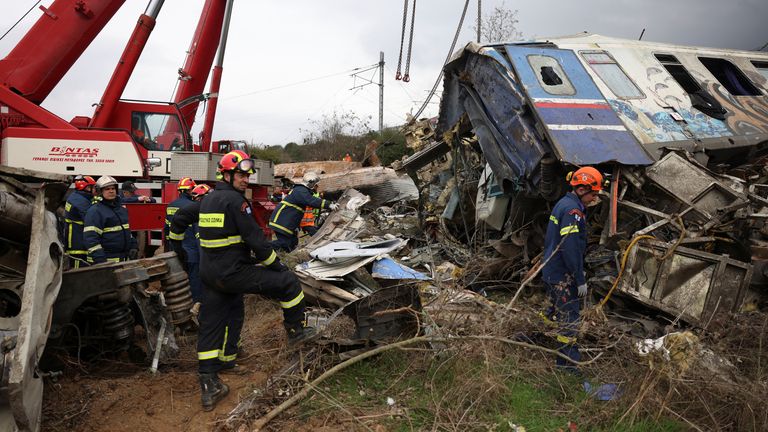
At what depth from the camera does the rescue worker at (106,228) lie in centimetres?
553

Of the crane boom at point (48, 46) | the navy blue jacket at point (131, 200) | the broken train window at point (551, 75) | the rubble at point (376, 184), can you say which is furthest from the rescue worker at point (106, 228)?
the rubble at point (376, 184)

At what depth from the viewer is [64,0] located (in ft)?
25.6

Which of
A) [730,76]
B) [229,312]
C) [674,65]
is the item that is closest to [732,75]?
[730,76]

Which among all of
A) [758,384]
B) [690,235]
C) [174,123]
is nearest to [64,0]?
[174,123]

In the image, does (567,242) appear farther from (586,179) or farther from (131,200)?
(131,200)

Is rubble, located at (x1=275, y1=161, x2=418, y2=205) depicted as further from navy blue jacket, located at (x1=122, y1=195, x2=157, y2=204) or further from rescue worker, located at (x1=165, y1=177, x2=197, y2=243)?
rescue worker, located at (x1=165, y1=177, x2=197, y2=243)

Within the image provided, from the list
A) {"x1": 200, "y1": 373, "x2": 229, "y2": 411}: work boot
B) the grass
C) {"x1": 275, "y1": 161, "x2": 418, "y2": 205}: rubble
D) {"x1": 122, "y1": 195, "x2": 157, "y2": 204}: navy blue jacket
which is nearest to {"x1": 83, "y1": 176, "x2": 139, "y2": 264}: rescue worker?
{"x1": 122, "y1": 195, "x2": 157, "y2": 204}: navy blue jacket

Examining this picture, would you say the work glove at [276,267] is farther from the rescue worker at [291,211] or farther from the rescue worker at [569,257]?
the rescue worker at [291,211]

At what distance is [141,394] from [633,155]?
4.93 meters

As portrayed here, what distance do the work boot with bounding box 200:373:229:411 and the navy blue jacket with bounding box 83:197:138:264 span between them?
272 cm

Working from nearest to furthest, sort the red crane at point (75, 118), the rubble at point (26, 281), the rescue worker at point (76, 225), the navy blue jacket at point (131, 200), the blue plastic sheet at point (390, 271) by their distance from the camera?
the rubble at point (26, 281)
the blue plastic sheet at point (390, 271)
the rescue worker at point (76, 225)
the red crane at point (75, 118)
the navy blue jacket at point (131, 200)

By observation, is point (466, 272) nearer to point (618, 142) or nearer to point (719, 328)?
point (618, 142)

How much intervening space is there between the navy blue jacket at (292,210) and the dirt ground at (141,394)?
9.09ft

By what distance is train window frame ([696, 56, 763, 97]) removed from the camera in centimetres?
726
